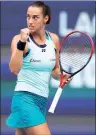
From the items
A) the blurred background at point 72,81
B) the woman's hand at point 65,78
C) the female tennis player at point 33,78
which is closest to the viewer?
the female tennis player at point 33,78

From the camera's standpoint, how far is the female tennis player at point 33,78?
16.7 ft

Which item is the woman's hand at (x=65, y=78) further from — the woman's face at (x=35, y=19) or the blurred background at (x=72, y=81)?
the blurred background at (x=72, y=81)

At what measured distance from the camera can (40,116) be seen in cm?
512

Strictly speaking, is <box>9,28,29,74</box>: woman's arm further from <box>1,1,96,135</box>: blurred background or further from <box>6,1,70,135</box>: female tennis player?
<box>1,1,96,135</box>: blurred background

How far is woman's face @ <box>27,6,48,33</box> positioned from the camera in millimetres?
5102

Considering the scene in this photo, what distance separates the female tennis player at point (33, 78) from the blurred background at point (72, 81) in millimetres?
2506

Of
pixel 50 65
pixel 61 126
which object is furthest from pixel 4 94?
pixel 50 65

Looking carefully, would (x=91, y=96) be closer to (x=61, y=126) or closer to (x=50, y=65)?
(x=61, y=126)

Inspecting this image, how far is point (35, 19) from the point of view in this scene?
16.9 ft

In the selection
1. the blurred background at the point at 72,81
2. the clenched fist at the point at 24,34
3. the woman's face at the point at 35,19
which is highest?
the woman's face at the point at 35,19

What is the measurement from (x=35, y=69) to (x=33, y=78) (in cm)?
7

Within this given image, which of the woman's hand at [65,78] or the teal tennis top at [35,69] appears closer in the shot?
the teal tennis top at [35,69]

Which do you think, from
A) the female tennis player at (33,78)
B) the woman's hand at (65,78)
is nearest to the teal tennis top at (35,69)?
the female tennis player at (33,78)

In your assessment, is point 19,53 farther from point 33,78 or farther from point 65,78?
point 65,78
